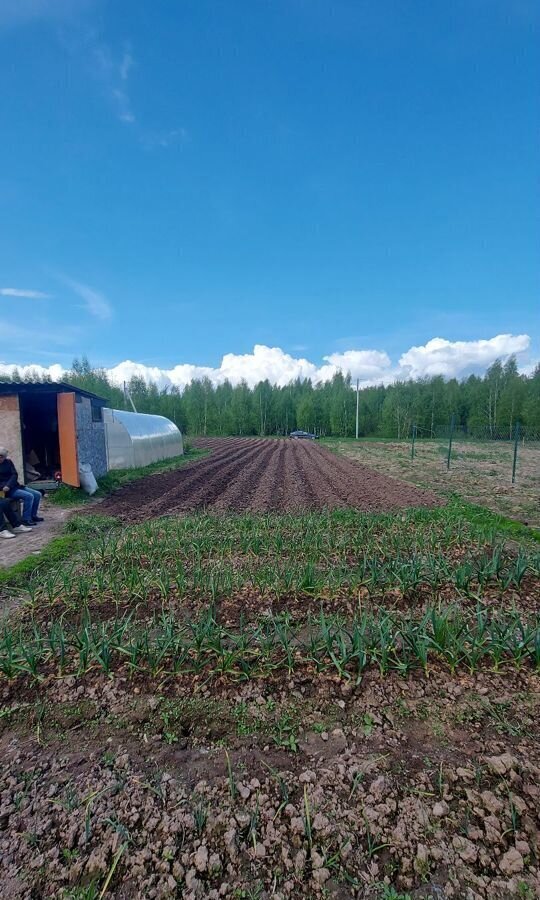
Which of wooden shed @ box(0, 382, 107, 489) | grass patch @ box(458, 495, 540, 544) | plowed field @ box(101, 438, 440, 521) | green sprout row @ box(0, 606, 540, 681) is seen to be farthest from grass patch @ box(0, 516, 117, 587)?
grass patch @ box(458, 495, 540, 544)

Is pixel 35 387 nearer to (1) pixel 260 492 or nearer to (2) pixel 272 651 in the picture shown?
(1) pixel 260 492

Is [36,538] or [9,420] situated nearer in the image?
[36,538]

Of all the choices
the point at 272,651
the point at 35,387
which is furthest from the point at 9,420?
the point at 272,651

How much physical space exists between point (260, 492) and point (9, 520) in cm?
568

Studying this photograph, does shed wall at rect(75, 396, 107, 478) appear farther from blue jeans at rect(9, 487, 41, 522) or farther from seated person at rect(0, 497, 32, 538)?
seated person at rect(0, 497, 32, 538)

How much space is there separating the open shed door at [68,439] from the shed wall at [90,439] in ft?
0.52

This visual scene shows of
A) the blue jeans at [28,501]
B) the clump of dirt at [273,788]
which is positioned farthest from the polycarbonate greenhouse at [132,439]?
the clump of dirt at [273,788]

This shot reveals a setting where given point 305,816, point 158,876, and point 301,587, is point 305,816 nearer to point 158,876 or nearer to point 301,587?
point 158,876

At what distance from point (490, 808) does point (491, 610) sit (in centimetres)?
218

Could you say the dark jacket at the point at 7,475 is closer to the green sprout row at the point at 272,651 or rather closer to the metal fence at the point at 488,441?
the green sprout row at the point at 272,651

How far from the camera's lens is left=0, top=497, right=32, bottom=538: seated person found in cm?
639

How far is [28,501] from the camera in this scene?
6957 millimetres

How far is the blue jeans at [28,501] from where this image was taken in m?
6.83

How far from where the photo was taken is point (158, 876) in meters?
1.58
